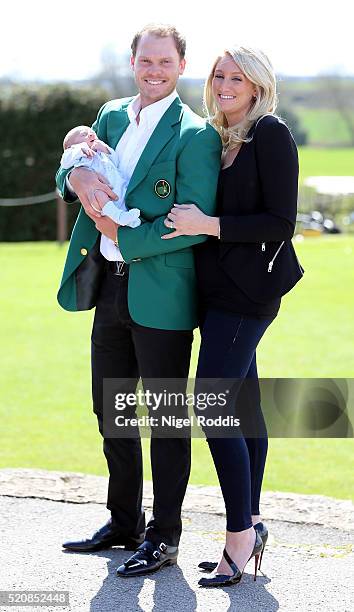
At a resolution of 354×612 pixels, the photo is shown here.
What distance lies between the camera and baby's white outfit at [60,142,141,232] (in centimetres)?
353

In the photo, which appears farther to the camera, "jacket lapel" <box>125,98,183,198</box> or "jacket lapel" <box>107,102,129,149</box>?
"jacket lapel" <box>107,102,129,149</box>

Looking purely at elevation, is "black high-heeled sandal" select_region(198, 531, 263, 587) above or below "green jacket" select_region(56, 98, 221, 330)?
below

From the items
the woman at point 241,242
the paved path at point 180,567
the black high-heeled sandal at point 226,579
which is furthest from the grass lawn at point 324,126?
the black high-heeled sandal at point 226,579

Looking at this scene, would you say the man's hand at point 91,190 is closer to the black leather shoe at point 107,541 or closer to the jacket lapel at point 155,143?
the jacket lapel at point 155,143

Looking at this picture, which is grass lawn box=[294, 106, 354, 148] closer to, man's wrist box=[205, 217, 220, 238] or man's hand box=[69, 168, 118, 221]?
man's hand box=[69, 168, 118, 221]

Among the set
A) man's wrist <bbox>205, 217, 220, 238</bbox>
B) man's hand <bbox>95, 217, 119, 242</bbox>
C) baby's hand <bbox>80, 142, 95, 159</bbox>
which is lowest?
man's hand <bbox>95, 217, 119, 242</bbox>

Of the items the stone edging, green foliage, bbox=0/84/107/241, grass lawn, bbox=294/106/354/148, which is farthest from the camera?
grass lawn, bbox=294/106/354/148

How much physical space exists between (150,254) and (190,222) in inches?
7.2

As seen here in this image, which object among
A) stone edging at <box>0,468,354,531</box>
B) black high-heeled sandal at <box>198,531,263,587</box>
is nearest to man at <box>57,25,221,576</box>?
black high-heeled sandal at <box>198,531,263,587</box>

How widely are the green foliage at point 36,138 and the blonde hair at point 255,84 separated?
17981mm

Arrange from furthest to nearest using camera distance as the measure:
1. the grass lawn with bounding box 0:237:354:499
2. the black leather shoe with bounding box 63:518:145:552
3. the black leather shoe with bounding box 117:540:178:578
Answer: the grass lawn with bounding box 0:237:354:499 < the black leather shoe with bounding box 63:518:145:552 < the black leather shoe with bounding box 117:540:178:578

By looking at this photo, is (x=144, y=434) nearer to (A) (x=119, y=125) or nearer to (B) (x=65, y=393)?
(B) (x=65, y=393)

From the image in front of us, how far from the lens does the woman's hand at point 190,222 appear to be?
11.3ft

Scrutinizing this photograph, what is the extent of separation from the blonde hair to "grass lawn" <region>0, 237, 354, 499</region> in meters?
2.14
